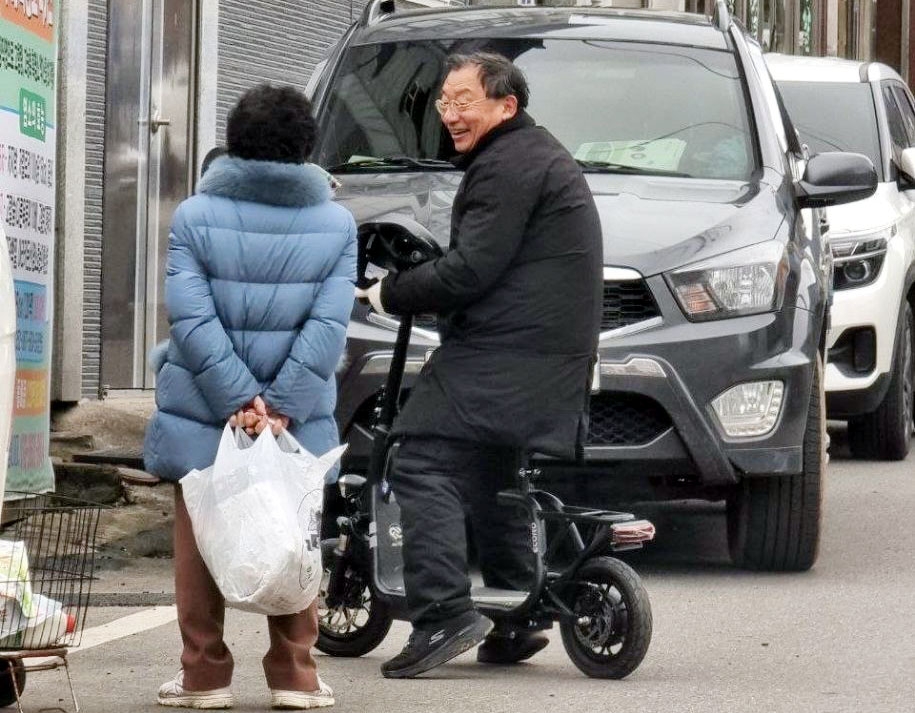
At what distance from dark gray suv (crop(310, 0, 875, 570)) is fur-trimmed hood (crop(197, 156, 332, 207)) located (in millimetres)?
2030

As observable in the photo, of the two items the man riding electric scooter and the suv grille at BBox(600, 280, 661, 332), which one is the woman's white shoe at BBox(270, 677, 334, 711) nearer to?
the man riding electric scooter

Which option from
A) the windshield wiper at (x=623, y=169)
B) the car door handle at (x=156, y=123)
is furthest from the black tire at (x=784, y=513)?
the car door handle at (x=156, y=123)

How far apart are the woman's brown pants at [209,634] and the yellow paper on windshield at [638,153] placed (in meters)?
3.40

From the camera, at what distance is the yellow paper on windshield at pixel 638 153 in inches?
352

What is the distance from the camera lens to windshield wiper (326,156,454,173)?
348 inches

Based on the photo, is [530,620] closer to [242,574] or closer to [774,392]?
[242,574]

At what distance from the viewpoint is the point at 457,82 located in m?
6.46

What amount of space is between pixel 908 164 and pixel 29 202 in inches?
226

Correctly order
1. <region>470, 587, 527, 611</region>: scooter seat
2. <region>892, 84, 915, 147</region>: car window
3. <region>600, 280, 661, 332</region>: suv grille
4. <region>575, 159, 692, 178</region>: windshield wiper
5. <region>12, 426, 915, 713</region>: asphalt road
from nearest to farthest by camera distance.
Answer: <region>12, 426, 915, 713</region>: asphalt road < <region>470, 587, 527, 611</region>: scooter seat < <region>600, 280, 661, 332</region>: suv grille < <region>575, 159, 692, 178</region>: windshield wiper < <region>892, 84, 915, 147</region>: car window

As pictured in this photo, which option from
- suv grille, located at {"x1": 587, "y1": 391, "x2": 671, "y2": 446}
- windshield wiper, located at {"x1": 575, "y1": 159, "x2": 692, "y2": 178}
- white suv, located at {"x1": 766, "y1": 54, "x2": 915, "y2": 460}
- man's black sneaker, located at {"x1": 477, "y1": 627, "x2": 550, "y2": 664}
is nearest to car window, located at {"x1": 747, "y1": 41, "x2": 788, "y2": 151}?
windshield wiper, located at {"x1": 575, "y1": 159, "x2": 692, "y2": 178}

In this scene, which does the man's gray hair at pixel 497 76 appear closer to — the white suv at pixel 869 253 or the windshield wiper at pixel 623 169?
the windshield wiper at pixel 623 169

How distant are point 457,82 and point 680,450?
2014mm

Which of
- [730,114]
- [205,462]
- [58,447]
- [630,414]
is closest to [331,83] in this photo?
[730,114]

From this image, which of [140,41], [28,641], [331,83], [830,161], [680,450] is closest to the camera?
[28,641]
